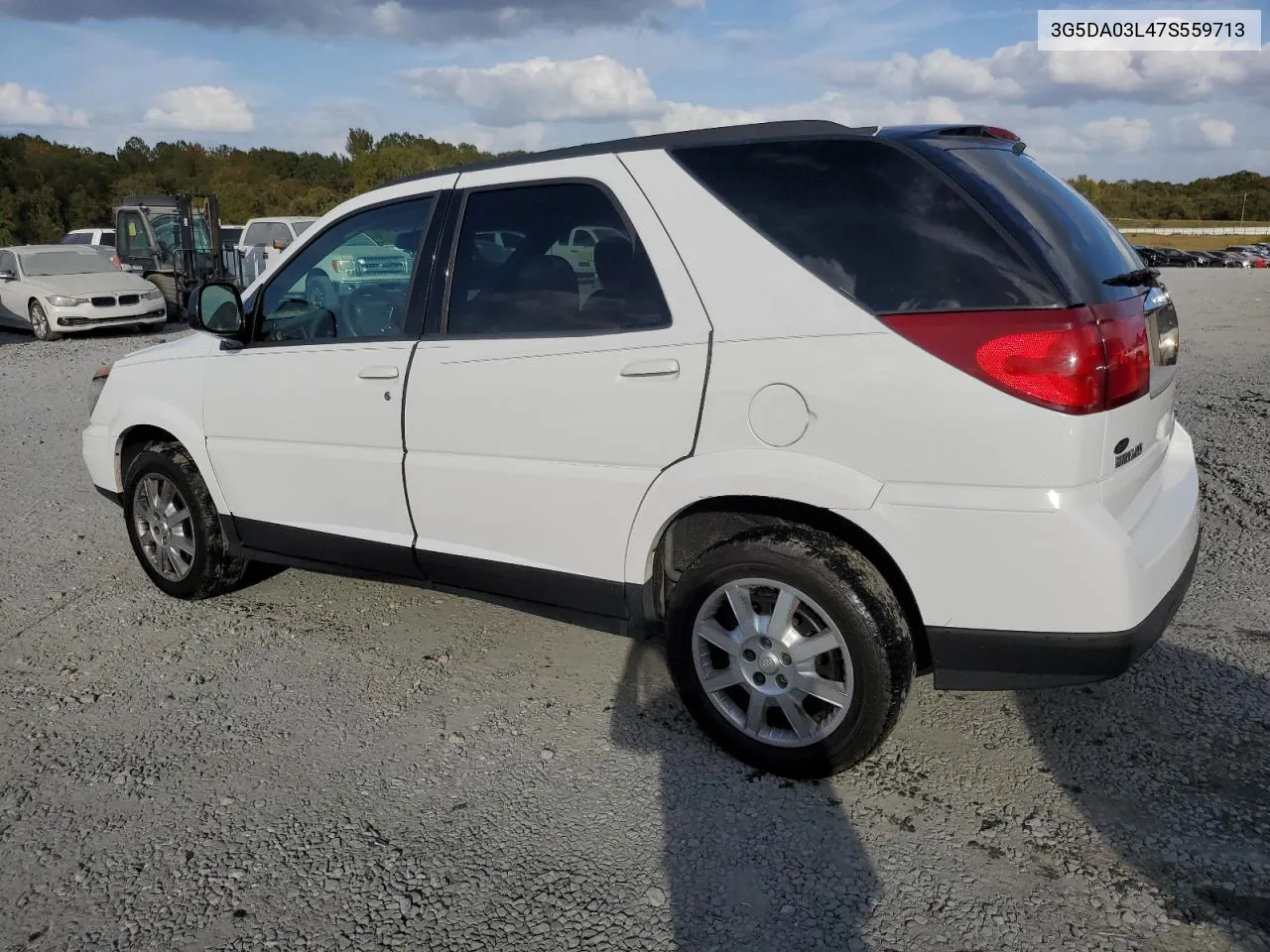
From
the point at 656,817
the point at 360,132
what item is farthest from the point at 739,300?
the point at 360,132

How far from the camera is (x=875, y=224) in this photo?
9.18 ft

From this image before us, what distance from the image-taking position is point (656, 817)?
297 centimetres

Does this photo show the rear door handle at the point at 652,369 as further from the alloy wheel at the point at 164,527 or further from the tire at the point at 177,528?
the alloy wheel at the point at 164,527

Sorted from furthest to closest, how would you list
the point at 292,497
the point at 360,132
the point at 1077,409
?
the point at 360,132 < the point at 292,497 < the point at 1077,409

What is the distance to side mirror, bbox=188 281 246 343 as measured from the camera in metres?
4.14

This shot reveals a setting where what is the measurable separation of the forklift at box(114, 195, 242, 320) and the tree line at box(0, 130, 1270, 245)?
27110 millimetres

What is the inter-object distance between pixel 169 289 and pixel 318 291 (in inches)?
698

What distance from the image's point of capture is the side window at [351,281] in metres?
3.84

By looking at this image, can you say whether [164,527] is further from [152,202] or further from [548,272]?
[152,202]

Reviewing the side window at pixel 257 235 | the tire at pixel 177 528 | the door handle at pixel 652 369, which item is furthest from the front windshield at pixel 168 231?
the door handle at pixel 652 369

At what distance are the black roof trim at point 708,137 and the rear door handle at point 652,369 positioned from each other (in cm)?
71

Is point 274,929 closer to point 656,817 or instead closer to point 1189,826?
point 656,817

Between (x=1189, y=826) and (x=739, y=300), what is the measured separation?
6.50 feet

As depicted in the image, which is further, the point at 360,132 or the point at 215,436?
the point at 360,132
